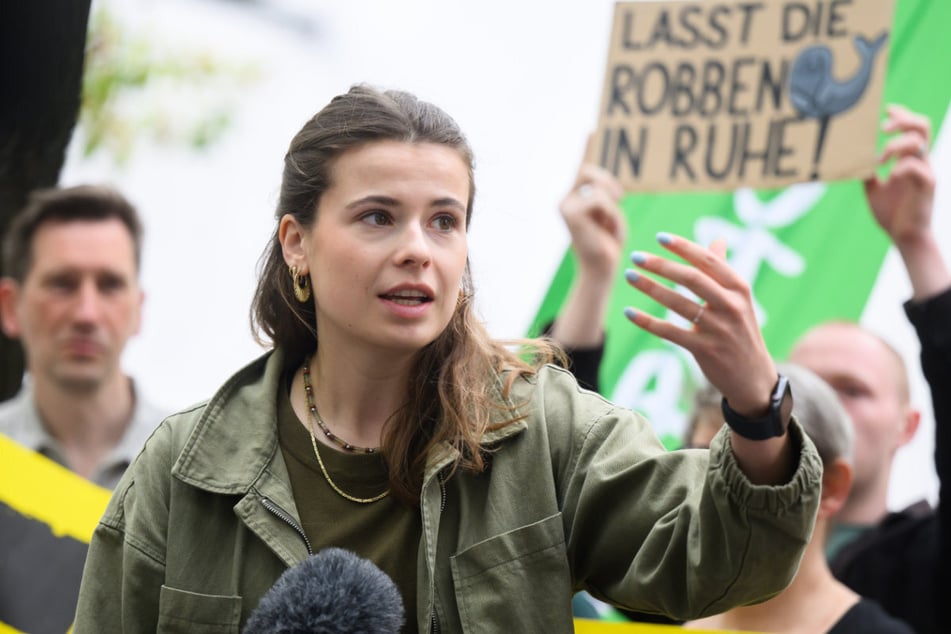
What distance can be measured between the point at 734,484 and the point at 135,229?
11.2 ft

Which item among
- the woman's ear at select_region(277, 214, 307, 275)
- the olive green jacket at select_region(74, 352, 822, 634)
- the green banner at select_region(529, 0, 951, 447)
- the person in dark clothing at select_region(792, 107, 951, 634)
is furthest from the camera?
the green banner at select_region(529, 0, 951, 447)

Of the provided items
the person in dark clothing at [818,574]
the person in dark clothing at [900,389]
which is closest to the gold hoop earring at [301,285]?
the person in dark clothing at [818,574]

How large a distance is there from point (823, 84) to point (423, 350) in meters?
1.93

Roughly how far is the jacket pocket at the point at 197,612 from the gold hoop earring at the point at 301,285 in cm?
58

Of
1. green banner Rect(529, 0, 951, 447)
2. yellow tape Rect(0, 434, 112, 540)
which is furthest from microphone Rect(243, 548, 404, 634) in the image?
yellow tape Rect(0, 434, 112, 540)

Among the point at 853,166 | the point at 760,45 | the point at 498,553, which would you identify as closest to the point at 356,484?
the point at 498,553

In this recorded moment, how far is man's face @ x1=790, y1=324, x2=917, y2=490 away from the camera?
3.51 m

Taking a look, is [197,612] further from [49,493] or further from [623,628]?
[49,493]

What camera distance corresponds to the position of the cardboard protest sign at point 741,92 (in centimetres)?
360

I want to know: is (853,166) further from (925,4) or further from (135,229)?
(135,229)

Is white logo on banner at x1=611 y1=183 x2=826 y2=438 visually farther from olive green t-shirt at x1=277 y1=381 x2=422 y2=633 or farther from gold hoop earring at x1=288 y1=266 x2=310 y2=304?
olive green t-shirt at x1=277 y1=381 x2=422 y2=633

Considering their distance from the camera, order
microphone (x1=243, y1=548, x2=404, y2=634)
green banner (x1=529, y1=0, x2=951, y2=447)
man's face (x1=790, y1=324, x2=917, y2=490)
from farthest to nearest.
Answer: green banner (x1=529, y1=0, x2=951, y2=447) → man's face (x1=790, y1=324, x2=917, y2=490) → microphone (x1=243, y1=548, x2=404, y2=634)

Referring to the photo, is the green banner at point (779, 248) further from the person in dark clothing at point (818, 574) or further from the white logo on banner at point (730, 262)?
the person in dark clothing at point (818, 574)

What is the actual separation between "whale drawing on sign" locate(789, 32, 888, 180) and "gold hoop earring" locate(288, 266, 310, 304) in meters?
1.82
